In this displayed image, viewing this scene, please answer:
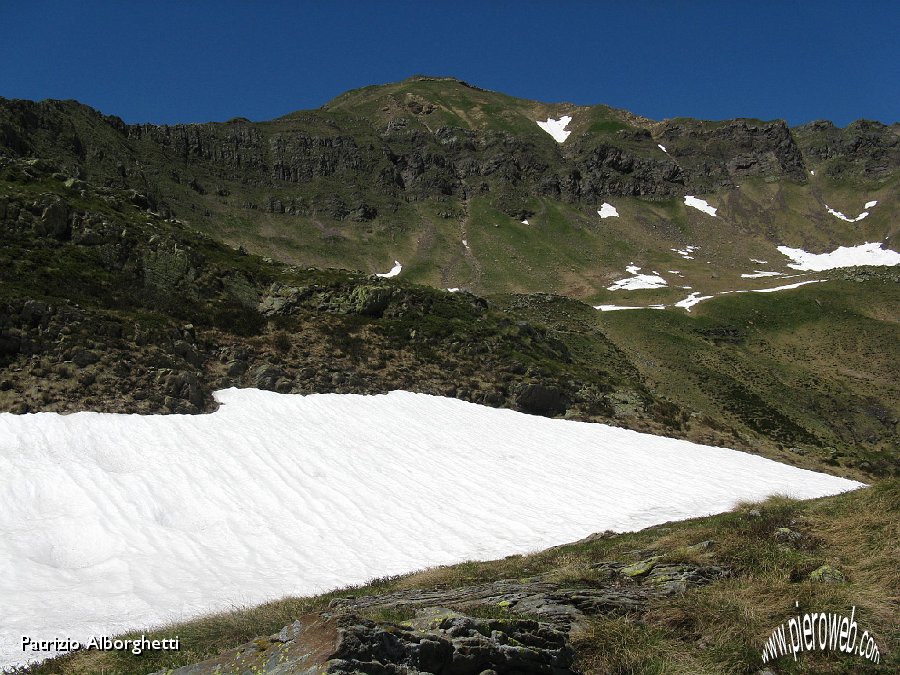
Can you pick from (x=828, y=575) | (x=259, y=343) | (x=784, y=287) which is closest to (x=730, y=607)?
(x=828, y=575)

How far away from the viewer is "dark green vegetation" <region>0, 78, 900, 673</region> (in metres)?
7.61

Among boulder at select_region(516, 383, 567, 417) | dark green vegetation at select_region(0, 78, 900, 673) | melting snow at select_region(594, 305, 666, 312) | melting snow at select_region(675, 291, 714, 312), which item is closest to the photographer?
dark green vegetation at select_region(0, 78, 900, 673)

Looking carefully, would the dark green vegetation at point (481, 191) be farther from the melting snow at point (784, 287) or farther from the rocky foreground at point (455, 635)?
the rocky foreground at point (455, 635)

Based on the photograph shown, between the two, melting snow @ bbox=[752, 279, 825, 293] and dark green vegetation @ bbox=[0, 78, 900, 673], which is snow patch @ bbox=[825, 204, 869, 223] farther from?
melting snow @ bbox=[752, 279, 825, 293]

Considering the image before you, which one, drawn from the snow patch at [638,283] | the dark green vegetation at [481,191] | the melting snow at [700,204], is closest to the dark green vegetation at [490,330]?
the dark green vegetation at [481,191]

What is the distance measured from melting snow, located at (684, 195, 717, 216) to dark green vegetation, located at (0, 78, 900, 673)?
4234 mm

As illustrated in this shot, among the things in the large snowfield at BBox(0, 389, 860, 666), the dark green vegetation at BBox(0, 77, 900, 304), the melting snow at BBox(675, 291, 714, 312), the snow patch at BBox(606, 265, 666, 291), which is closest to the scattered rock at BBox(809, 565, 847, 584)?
the large snowfield at BBox(0, 389, 860, 666)

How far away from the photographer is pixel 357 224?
154375mm

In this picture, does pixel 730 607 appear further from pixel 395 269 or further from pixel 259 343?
pixel 395 269

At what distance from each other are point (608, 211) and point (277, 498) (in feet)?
560

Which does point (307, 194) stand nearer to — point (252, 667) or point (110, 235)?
point (110, 235)

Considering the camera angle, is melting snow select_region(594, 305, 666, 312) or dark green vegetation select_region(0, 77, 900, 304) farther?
dark green vegetation select_region(0, 77, 900, 304)

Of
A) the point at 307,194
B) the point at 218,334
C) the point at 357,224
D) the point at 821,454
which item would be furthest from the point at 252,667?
the point at 307,194

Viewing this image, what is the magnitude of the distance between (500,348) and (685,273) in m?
102
